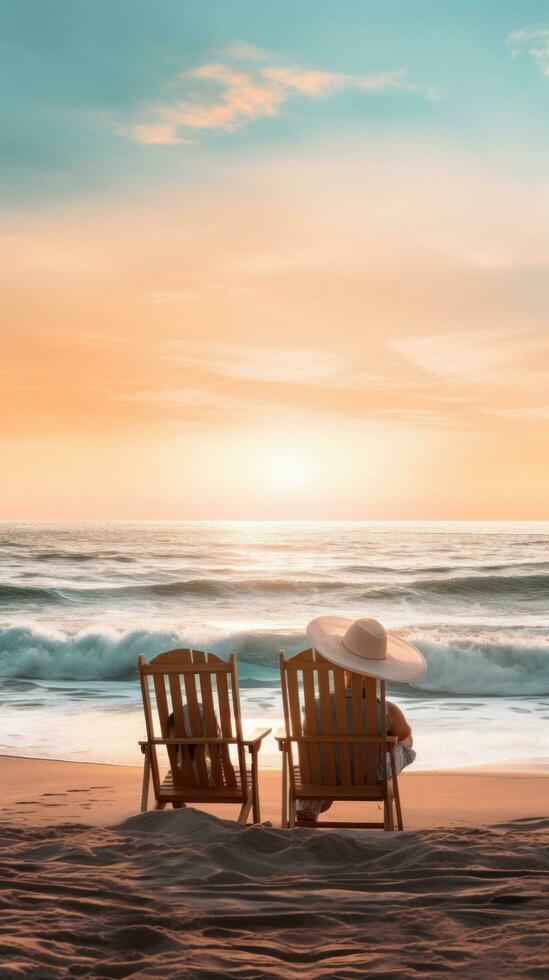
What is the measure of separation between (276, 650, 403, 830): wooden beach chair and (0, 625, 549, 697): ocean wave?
9306mm

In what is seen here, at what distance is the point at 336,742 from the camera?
542 centimetres

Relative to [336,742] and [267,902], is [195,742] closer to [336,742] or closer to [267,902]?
[336,742]

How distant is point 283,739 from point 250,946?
2151 mm

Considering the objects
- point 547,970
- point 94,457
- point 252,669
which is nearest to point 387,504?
point 94,457

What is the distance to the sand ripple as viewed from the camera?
3.16 m

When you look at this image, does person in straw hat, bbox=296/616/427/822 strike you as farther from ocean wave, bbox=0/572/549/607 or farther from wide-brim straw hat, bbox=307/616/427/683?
ocean wave, bbox=0/572/549/607

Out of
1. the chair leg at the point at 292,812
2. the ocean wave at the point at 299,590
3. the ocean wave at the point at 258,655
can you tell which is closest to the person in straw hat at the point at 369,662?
the chair leg at the point at 292,812

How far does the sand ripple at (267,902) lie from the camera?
316 centimetres

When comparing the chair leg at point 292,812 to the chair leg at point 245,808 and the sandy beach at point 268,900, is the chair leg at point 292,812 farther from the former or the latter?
the sandy beach at point 268,900

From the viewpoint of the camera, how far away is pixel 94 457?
33.1m

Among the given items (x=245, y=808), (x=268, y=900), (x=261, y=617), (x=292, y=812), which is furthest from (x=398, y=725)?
(x=261, y=617)

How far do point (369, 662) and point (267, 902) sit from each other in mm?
1841

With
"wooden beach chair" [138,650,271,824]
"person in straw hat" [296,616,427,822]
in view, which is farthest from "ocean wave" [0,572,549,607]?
"person in straw hat" [296,616,427,822]

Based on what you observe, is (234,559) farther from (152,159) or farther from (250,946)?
(250,946)
